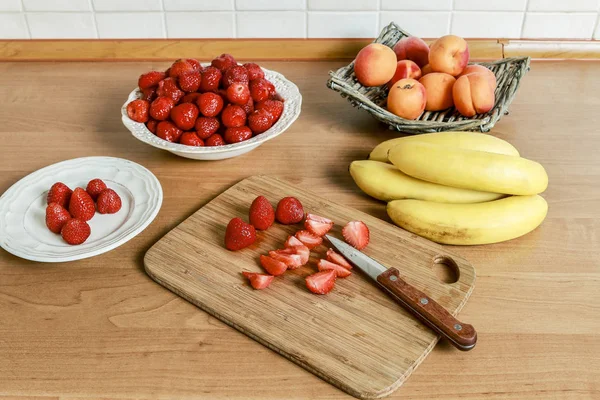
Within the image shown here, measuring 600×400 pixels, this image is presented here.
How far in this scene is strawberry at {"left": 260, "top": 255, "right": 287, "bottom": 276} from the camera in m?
0.87

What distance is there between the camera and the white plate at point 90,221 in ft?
3.03

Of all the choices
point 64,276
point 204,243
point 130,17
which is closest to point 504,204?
point 204,243

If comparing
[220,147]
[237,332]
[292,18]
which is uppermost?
[292,18]

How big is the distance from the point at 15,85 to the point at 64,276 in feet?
2.54

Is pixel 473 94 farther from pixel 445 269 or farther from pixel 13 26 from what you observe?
pixel 13 26

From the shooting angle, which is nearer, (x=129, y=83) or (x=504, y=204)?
(x=504, y=204)

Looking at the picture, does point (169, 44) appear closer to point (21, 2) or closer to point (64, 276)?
point (21, 2)

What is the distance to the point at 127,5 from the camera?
1520 millimetres

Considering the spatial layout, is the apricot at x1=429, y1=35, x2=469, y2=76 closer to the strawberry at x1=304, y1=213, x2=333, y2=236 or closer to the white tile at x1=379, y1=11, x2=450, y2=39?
the white tile at x1=379, y1=11, x2=450, y2=39

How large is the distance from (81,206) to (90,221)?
3 cm

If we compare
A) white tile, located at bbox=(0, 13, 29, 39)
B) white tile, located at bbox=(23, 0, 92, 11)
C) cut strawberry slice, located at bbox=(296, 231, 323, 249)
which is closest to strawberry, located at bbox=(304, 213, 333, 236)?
cut strawberry slice, located at bbox=(296, 231, 323, 249)

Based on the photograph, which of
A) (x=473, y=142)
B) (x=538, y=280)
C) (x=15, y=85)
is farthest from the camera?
(x=15, y=85)

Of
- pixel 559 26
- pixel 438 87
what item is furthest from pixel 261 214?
pixel 559 26

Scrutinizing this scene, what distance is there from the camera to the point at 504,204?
95 centimetres
